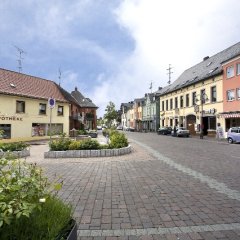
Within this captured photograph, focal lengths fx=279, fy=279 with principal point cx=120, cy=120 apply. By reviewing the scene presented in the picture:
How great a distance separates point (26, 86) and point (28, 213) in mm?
30475

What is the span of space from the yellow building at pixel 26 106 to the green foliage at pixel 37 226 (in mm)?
21878

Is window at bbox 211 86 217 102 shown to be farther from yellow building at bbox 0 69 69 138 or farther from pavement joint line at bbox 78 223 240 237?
pavement joint line at bbox 78 223 240 237

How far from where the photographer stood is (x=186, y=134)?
3984cm

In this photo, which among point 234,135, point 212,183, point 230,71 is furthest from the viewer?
point 230,71

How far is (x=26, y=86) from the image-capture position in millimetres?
31062

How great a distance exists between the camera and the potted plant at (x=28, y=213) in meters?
2.62

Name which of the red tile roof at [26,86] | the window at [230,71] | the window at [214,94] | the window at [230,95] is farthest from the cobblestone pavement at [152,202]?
the window at [214,94]

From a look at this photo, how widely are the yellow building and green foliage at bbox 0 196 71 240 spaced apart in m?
21.9

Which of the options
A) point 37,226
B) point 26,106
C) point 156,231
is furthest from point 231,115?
point 37,226

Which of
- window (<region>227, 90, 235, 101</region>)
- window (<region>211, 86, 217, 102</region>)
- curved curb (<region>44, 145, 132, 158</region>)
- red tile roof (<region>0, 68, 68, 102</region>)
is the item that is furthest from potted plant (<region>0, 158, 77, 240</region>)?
window (<region>211, 86, 217, 102</region>)

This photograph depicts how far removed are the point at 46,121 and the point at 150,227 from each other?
28.6 meters

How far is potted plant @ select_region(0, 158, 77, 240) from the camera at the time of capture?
262cm

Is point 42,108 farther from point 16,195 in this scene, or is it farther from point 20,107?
point 16,195

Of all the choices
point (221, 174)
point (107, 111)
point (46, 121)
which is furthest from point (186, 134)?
point (107, 111)
